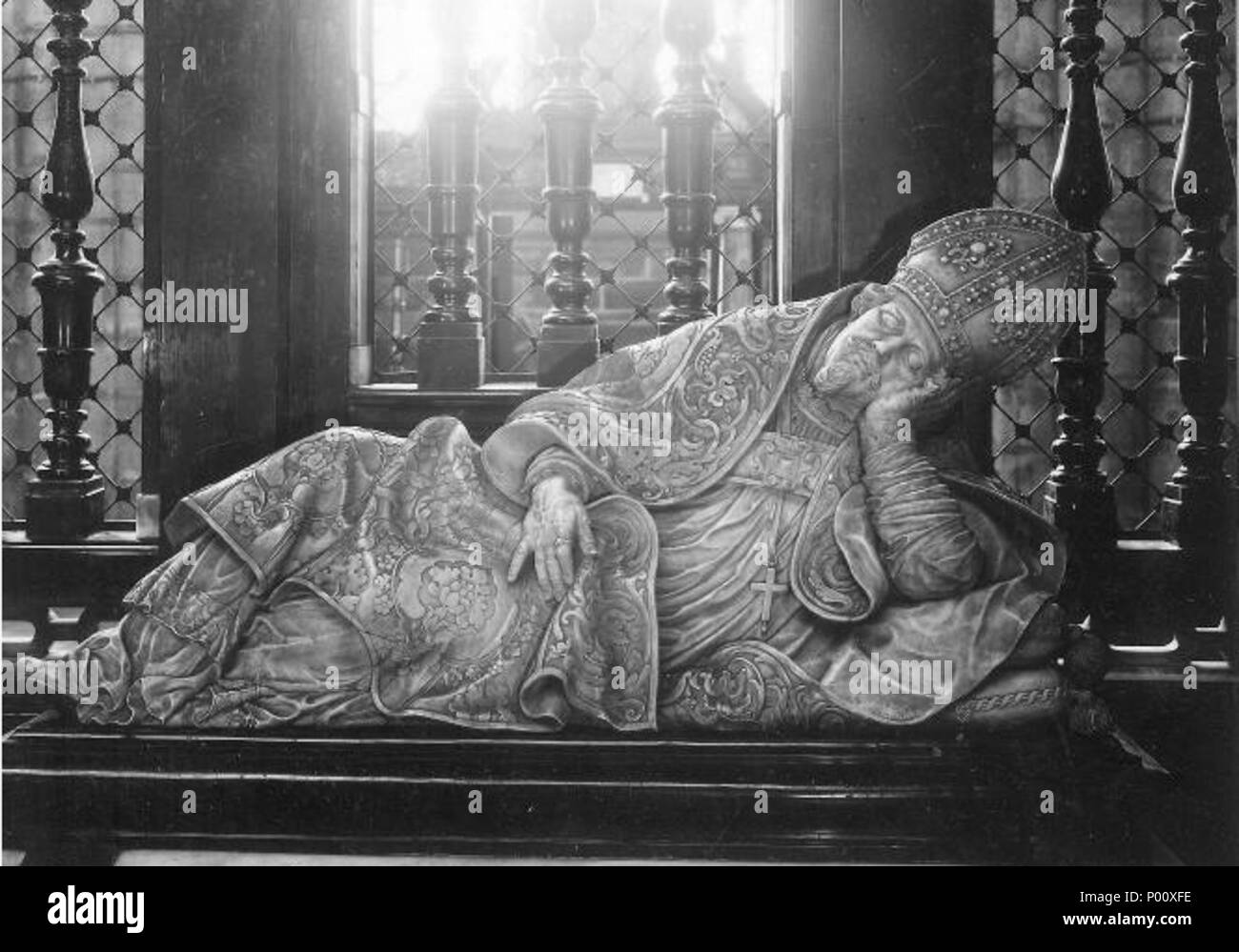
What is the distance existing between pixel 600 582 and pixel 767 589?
362mm

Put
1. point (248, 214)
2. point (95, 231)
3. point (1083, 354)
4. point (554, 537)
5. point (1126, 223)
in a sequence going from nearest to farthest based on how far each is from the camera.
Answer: point (554, 537)
point (1083, 354)
point (248, 214)
point (1126, 223)
point (95, 231)

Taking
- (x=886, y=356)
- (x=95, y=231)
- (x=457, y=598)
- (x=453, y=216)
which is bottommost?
(x=457, y=598)

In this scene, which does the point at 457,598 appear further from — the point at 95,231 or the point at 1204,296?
the point at 95,231

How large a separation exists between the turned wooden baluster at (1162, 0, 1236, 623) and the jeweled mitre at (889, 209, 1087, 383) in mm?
456

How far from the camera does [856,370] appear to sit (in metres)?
Result: 3.31

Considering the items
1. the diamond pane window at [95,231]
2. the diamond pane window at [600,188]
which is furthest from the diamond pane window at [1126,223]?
the diamond pane window at [95,231]

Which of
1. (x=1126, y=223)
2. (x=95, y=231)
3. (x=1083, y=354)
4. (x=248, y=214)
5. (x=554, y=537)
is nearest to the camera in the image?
(x=554, y=537)

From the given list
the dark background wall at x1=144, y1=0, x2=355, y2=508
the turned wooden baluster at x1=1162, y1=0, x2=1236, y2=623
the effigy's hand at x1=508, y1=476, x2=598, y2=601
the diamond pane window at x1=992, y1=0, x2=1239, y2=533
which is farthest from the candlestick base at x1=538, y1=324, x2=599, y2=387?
the diamond pane window at x1=992, y1=0, x2=1239, y2=533

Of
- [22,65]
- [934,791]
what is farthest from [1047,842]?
[22,65]

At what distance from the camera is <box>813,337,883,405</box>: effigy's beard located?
331cm

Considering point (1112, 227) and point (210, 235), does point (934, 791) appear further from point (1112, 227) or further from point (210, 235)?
point (1112, 227)

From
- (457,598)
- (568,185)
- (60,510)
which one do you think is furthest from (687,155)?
(60,510)

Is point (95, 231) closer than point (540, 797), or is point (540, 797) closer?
point (540, 797)

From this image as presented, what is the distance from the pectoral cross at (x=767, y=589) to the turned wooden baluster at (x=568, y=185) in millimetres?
872
